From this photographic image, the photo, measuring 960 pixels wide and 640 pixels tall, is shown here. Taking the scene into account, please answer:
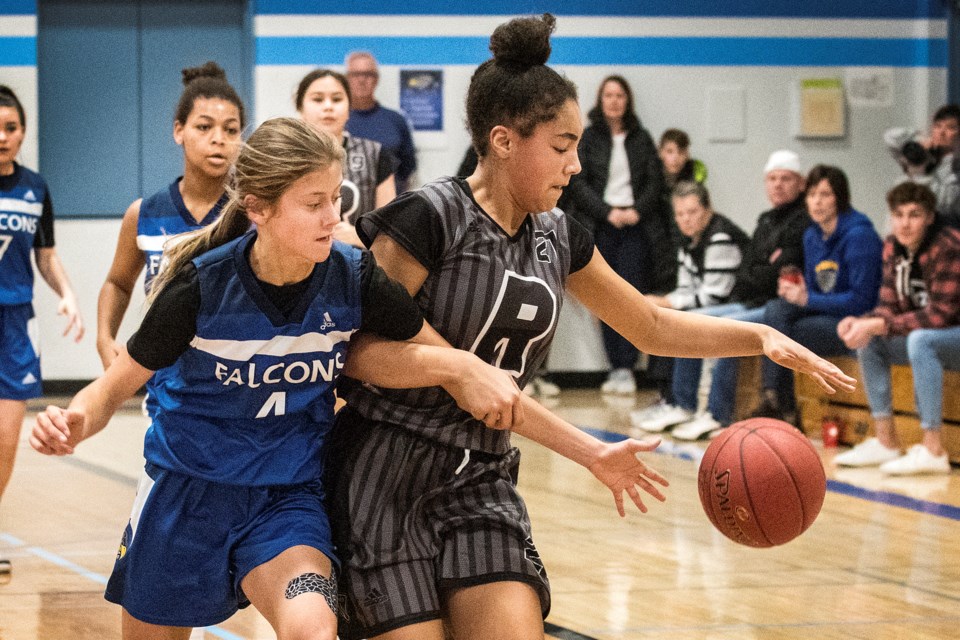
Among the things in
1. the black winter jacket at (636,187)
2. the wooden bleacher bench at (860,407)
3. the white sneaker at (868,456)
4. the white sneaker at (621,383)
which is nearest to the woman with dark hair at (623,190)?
the black winter jacket at (636,187)

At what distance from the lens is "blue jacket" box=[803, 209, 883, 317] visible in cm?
838

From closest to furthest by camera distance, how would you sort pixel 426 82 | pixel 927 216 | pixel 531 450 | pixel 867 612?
pixel 867 612, pixel 927 216, pixel 531 450, pixel 426 82

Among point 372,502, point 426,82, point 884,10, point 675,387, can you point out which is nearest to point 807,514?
point 372,502

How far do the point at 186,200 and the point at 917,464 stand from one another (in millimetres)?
4711

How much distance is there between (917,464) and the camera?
24.7ft

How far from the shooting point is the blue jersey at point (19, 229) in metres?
5.84

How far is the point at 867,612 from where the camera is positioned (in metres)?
4.71

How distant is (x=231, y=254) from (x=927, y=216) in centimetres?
561

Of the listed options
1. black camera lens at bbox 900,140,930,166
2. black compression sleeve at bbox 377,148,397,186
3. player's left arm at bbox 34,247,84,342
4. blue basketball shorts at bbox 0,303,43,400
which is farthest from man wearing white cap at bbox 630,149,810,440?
blue basketball shorts at bbox 0,303,43,400

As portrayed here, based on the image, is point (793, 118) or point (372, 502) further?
point (793, 118)

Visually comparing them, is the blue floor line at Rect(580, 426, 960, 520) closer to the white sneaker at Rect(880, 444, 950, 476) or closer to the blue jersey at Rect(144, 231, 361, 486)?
the white sneaker at Rect(880, 444, 950, 476)

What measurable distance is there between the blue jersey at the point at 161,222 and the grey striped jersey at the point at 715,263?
5503mm

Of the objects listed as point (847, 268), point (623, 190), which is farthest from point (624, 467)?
point (623, 190)

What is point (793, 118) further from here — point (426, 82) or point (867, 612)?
point (867, 612)
